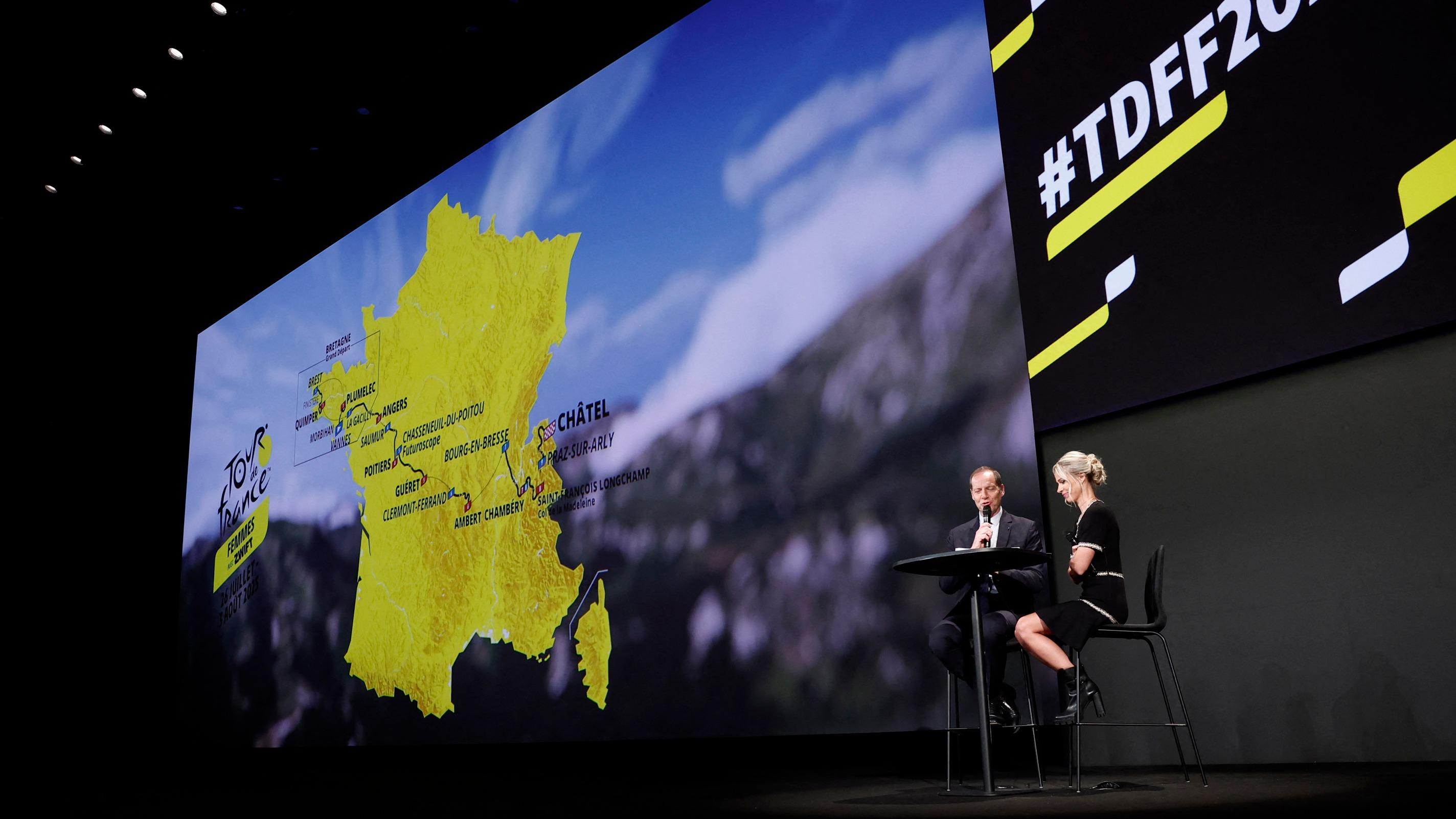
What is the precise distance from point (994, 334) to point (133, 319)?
7.76 m

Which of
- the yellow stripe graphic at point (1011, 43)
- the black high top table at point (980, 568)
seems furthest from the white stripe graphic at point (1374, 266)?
the yellow stripe graphic at point (1011, 43)

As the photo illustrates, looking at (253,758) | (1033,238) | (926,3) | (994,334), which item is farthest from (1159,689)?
(253,758)

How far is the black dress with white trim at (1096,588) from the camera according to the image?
2.77 metres

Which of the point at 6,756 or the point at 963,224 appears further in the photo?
the point at 6,756

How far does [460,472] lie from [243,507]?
277cm

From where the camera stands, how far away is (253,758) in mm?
6586

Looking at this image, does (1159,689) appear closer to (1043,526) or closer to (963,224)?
(1043,526)

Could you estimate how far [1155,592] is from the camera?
9.27 ft

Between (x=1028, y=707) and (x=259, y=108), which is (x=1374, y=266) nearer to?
→ (x=1028, y=707)

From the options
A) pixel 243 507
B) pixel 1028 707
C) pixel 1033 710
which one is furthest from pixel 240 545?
pixel 1033 710

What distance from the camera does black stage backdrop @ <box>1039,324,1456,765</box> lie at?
117 inches

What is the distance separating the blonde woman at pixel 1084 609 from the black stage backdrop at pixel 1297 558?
0.70m

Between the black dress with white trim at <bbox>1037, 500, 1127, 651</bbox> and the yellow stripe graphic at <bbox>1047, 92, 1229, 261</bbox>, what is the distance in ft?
4.23

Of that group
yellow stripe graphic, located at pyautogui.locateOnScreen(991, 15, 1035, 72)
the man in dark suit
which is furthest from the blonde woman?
yellow stripe graphic, located at pyautogui.locateOnScreen(991, 15, 1035, 72)
